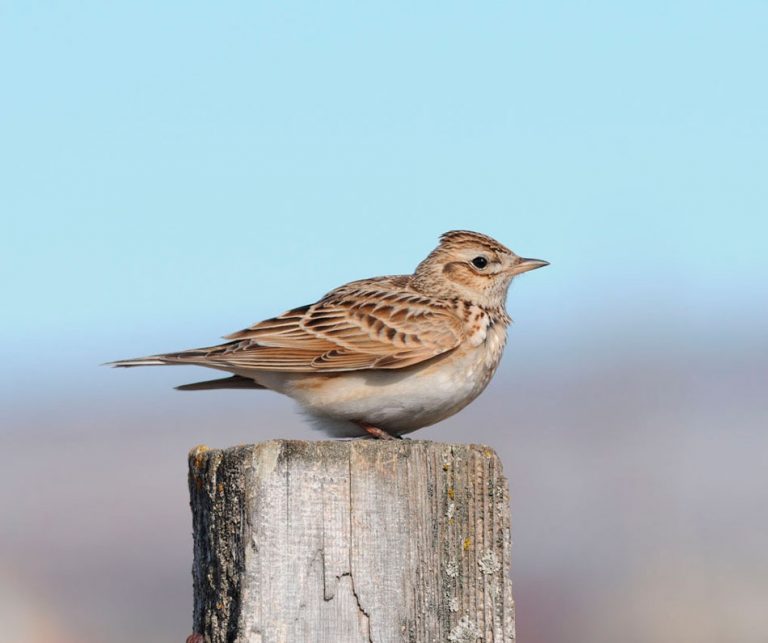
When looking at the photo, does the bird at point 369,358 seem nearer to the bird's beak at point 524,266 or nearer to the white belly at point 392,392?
the white belly at point 392,392

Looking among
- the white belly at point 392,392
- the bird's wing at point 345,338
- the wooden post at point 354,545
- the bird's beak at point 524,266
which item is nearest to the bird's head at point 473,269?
the bird's beak at point 524,266

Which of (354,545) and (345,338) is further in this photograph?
(345,338)

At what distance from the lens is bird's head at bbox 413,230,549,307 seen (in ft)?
28.7

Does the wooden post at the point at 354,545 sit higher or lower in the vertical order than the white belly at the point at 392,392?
lower

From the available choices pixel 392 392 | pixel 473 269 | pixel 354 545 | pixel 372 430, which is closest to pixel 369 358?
pixel 392 392

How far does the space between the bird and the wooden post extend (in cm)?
256

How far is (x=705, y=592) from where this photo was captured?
17.5 m

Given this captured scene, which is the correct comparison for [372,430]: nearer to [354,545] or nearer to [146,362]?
[146,362]

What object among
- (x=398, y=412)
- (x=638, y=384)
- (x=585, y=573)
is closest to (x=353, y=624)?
(x=398, y=412)

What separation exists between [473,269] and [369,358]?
4.57 feet

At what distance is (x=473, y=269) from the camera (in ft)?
29.0

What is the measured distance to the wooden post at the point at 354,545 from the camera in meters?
4.48

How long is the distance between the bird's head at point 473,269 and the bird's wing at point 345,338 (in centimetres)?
37

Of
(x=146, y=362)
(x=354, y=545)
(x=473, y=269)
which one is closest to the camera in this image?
(x=354, y=545)
